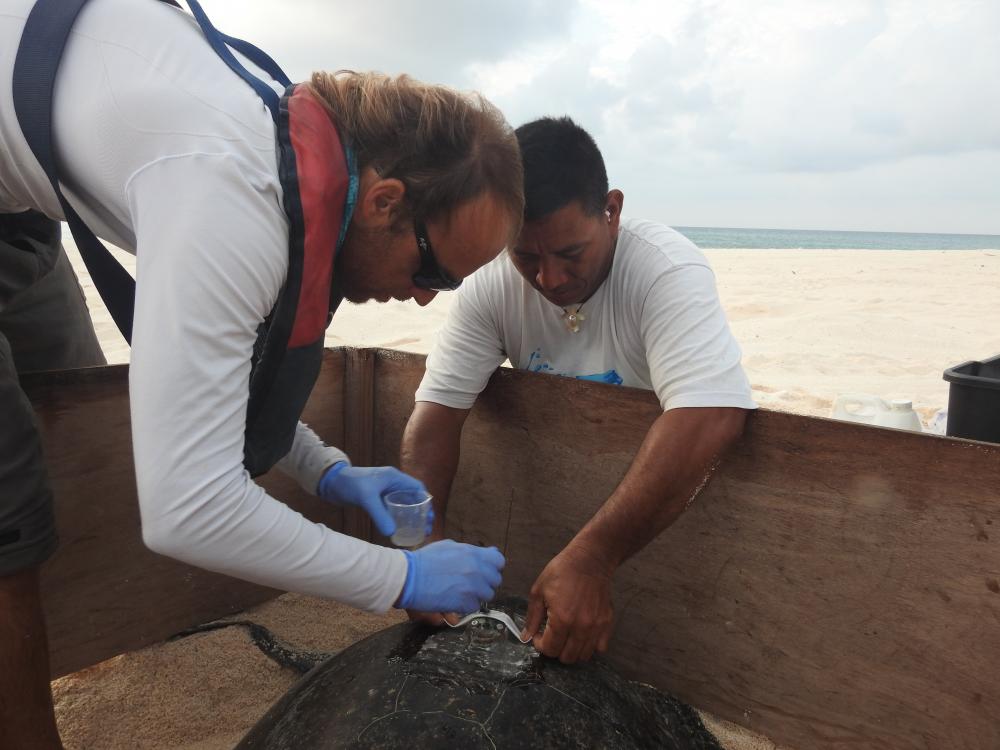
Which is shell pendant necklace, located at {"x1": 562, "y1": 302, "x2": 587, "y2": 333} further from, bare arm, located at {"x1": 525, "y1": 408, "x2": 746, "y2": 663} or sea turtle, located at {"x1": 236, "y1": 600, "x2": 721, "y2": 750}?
sea turtle, located at {"x1": 236, "y1": 600, "x2": 721, "y2": 750}

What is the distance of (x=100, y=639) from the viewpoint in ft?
5.34

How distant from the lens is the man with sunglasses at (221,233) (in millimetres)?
796

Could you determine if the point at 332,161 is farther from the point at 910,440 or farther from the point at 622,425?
the point at 910,440

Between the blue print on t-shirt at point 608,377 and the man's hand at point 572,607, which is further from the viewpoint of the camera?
the blue print on t-shirt at point 608,377

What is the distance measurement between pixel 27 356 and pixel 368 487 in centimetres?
91

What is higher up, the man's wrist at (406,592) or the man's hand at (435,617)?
the man's wrist at (406,592)

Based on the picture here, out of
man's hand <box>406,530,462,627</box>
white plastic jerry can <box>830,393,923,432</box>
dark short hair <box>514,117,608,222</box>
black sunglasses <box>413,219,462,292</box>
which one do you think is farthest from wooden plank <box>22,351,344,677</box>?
white plastic jerry can <box>830,393,923,432</box>

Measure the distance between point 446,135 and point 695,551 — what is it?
1.03 meters

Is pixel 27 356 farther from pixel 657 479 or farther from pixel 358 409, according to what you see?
pixel 657 479

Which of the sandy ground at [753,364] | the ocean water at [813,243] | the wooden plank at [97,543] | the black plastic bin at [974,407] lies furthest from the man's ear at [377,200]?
the ocean water at [813,243]

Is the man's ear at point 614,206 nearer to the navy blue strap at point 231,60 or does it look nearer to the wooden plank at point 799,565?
the wooden plank at point 799,565

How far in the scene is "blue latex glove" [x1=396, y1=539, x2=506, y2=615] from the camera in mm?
1086

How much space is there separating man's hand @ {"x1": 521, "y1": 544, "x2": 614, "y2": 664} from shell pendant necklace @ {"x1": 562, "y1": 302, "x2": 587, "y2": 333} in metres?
0.61

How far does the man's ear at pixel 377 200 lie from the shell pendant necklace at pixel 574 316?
0.83 metres
